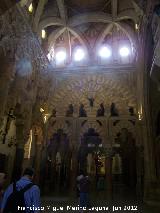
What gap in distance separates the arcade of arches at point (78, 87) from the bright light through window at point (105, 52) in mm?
77

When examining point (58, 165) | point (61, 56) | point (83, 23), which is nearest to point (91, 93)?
point (61, 56)

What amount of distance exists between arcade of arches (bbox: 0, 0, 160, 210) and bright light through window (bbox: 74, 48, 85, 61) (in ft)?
0.26

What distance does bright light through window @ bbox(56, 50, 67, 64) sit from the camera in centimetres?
1729

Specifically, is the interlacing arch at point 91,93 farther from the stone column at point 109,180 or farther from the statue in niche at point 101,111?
the stone column at point 109,180

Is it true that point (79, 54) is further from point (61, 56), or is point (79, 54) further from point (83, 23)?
point (83, 23)

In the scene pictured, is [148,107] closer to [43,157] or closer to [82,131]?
[82,131]

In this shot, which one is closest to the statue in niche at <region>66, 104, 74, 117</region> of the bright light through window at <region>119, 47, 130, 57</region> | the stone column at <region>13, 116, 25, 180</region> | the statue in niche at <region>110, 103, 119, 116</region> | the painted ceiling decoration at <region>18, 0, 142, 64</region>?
the statue in niche at <region>110, 103, 119, 116</region>

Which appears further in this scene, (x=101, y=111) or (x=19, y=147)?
(x=101, y=111)

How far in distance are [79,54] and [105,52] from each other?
2.04 metres

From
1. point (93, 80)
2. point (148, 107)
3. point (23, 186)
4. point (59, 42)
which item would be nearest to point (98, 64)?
point (93, 80)

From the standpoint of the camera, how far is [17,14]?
11.4 meters

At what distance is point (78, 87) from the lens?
630 inches

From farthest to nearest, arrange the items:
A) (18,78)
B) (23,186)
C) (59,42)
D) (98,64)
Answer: (59,42) → (98,64) → (18,78) → (23,186)

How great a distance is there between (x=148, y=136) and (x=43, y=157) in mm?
7750
